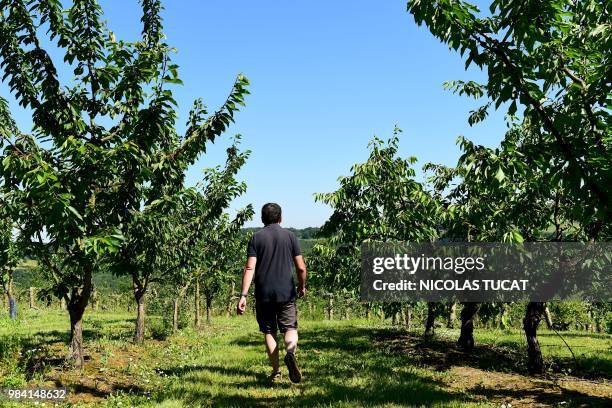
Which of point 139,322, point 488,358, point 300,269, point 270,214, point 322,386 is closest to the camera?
point 300,269

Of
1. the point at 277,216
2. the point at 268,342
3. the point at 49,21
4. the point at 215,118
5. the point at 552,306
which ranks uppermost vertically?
the point at 49,21

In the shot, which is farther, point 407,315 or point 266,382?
point 407,315

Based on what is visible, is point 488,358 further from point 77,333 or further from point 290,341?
point 77,333

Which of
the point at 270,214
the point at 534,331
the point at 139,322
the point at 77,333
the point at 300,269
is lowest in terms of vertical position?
the point at 139,322

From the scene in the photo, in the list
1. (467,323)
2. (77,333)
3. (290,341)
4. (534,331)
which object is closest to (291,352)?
(290,341)

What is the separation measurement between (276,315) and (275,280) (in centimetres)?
63

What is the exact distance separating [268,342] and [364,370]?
317 centimetres

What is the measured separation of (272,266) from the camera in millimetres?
6875

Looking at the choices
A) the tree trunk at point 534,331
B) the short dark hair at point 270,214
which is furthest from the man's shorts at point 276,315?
the tree trunk at point 534,331

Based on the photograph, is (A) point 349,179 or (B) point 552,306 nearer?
(A) point 349,179

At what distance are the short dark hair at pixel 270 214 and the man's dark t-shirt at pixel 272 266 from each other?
0.19m

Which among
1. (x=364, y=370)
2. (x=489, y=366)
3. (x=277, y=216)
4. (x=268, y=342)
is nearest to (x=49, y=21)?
(x=277, y=216)

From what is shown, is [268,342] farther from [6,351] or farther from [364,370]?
[6,351]

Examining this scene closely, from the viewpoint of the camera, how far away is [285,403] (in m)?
6.55
